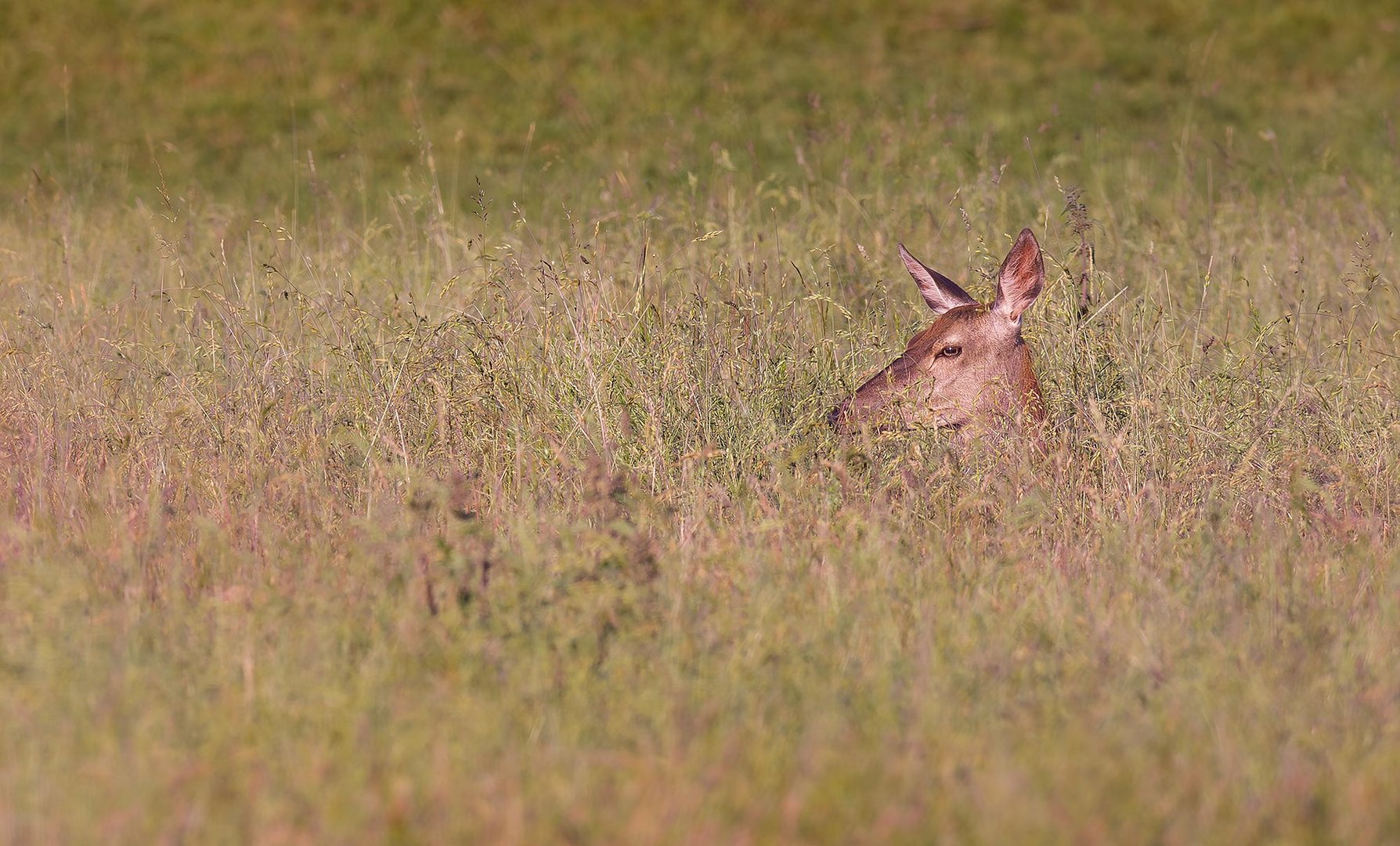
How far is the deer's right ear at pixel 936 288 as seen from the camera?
6.61m

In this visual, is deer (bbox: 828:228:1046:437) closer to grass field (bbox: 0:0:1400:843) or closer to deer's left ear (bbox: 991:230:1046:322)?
deer's left ear (bbox: 991:230:1046:322)

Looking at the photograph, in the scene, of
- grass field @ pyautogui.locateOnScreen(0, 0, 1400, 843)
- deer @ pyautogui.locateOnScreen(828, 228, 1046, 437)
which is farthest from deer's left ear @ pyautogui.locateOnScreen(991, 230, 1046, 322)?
grass field @ pyautogui.locateOnScreen(0, 0, 1400, 843)

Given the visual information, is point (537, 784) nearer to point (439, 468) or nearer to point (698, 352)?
point (439, 468)

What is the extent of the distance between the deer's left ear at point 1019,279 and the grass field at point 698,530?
4.9 inches

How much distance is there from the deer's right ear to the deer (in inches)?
3.1

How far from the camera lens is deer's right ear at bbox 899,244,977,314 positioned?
260 inches

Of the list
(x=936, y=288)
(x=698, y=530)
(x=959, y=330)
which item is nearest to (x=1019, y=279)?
(x=959, y=330)

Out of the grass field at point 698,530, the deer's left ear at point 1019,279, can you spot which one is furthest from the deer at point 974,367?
the grass field at point 698,530

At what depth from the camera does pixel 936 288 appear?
21.9 feet

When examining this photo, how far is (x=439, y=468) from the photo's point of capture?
552cm

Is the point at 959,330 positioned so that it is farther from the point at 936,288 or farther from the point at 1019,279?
the point at 936,288

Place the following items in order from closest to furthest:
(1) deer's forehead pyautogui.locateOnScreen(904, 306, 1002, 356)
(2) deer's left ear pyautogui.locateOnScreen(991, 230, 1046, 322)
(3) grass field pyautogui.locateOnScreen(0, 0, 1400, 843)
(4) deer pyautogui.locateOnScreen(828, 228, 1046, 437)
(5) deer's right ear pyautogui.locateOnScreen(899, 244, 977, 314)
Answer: (3) grass field pyautogui.locateOnScreen(0, 0, 1400, 843)
(4) deer pyautogui.locateOnScreen(828, 228, 1046, 437)
(2) deer's left ear pyautogui.locateOnScreen(991, 230, 1046, 322)
(1) deer's forehead pyautogui.locateOnScreen(904, 306, 1002, 356)
(5) deer's right ear pyautogui.locateOnScreen(899, 244, 977, 314)

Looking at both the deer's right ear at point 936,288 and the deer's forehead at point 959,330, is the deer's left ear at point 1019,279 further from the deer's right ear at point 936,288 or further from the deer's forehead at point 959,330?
the deer's right ear at point 936,288

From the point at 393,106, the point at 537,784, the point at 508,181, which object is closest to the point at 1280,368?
the point at 537,784
